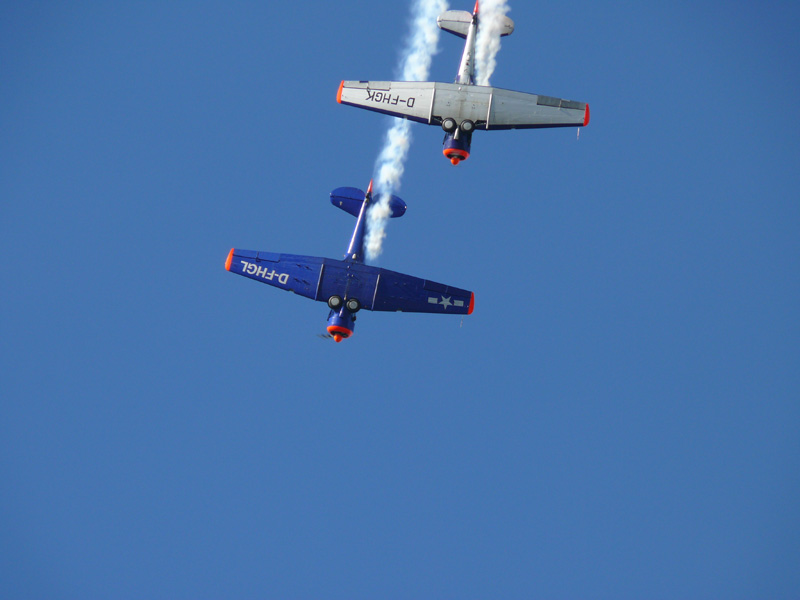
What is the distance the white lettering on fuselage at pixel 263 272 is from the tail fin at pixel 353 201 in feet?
18.2

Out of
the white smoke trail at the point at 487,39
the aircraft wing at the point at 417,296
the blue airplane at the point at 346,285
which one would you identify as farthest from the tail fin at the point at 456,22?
the aircraft wing at the point at 417,296

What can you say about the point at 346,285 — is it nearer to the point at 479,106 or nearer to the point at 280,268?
the point at 280,268

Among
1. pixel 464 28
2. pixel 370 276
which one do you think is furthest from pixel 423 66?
pixel 370 276

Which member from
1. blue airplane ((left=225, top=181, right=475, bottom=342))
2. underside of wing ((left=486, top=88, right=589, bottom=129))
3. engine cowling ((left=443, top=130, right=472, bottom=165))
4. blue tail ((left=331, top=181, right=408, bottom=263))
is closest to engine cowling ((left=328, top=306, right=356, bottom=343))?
blue airplane ((left=225, top=181, right=475, bottom=342))

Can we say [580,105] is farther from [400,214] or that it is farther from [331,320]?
[331,320]

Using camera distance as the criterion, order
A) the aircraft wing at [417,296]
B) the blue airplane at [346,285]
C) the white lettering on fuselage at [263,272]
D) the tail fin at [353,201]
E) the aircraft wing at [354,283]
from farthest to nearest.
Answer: the tail fin at [353,201]
the white lettering on fuselage at [263,272]
the aircraft wing at [417,296]
the aircraft wing at [354,283]
the blue airplane at [346,285]

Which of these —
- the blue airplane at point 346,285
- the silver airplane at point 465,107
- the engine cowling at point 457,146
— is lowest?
the blue airplane at point 346,285

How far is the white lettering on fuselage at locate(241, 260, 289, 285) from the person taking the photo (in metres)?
55.9

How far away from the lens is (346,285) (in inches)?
2169

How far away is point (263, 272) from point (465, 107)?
1227cm

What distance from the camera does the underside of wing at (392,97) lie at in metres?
56.3

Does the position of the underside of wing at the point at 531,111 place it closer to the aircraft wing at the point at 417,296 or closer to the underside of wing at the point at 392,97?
the underside of wing at the point at 392,97

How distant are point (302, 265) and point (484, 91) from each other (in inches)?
464

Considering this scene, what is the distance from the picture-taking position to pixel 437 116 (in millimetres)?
56062
